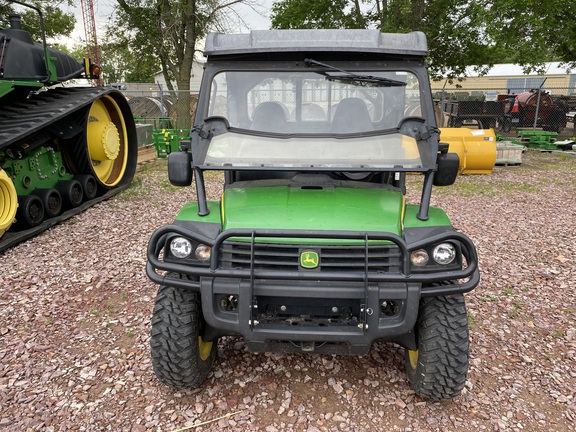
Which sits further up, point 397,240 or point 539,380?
point 397,240

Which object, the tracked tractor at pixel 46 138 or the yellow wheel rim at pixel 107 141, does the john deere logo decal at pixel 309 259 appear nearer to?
the tracked tractor at pixel 46 138

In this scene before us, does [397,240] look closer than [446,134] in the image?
Yes

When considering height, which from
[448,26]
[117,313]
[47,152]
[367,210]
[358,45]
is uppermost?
[448,26]

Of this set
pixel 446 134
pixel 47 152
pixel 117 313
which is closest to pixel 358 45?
pixel 117 313

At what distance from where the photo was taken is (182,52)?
58.6ft

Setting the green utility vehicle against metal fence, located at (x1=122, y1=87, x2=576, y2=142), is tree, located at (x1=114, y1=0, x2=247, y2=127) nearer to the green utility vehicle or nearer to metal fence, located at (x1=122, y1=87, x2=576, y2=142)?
metal fence, located at (x1=122, y1=87, x2=576, y2=142)

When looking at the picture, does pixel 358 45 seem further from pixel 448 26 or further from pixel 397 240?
pixel 448 26

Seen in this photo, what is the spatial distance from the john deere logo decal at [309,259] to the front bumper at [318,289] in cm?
5

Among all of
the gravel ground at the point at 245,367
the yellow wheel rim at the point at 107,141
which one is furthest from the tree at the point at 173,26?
the gravel ground at the point at 245,367

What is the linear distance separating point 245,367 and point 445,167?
2.04 m

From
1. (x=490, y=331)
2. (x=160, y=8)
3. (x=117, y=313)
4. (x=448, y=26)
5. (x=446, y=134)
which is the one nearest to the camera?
(x=490, y=331)

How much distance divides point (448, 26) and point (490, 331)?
1426 centimetres

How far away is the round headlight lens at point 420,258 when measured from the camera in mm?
2729

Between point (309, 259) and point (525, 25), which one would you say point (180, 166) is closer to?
point (309, 259)
